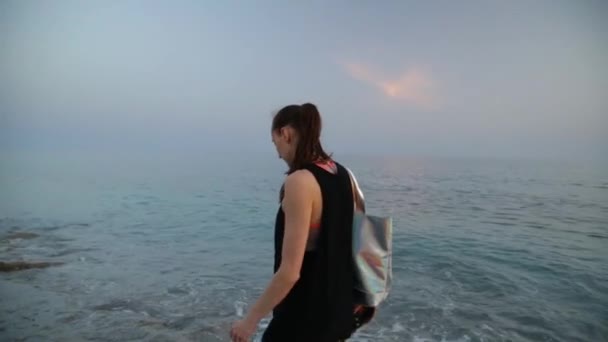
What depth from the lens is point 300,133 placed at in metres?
1.84

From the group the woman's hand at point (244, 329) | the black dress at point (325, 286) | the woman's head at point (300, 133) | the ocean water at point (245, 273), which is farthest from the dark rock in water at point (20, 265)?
the woman's head at point (300, 133)

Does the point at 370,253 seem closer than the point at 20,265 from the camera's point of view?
Yes

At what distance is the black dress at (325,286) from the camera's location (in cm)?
182

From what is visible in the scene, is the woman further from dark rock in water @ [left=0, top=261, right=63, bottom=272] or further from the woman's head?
dark rock in water @ [left=0, top=261, right=63, bottom=272]

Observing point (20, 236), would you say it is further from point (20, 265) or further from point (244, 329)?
point (244, 329)

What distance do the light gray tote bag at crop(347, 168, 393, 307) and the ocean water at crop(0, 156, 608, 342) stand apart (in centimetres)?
438

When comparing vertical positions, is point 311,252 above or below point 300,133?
below

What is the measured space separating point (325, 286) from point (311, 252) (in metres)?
0.19

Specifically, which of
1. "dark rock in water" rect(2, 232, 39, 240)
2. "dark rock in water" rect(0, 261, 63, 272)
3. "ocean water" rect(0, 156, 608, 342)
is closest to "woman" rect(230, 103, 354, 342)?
"ocean water" rect(0, 156, 608, 342)

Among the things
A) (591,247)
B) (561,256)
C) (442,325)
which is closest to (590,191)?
(591,247)

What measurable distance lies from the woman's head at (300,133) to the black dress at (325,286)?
168 millimetres

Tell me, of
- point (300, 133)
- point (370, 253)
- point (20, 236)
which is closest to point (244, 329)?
point (370, 253)

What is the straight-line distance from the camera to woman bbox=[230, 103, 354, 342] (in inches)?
66.9

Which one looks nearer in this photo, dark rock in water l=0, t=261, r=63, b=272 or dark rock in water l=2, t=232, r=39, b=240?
dark rock in water l=0, t=261, r=63, b=272
